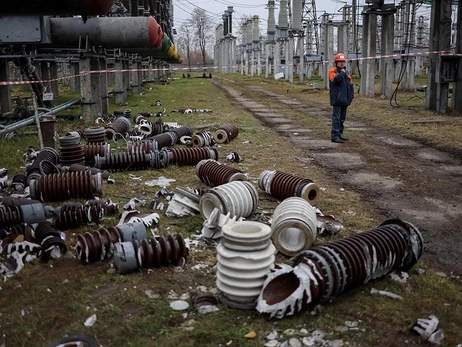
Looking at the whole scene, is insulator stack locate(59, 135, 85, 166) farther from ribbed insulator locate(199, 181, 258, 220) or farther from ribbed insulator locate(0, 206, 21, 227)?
ribbed insulator locate(199, 181, 258, 220)

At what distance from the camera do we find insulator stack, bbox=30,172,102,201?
598 cm

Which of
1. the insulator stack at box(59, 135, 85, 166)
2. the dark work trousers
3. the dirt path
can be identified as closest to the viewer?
the dirt path

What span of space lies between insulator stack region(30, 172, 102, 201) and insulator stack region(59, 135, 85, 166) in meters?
1.43

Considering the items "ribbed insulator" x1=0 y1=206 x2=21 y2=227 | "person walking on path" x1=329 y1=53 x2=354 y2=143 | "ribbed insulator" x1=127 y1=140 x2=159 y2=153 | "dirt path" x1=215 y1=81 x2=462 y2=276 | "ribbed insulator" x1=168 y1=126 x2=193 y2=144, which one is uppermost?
"person walking on path" x1=329 y1=53 x2=354 y2=143

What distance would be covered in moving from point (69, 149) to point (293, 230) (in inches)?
169

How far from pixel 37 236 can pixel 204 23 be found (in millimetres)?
85096

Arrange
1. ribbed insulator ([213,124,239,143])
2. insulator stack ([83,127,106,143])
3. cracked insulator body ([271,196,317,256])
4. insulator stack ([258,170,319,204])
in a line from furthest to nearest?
ribbed insulator ([213,124,239,143]) < insulator stack ([83,127,106,143]) < insulator stack ([258,170,319,204]) < cracked insulator body ([271,196,317,256])

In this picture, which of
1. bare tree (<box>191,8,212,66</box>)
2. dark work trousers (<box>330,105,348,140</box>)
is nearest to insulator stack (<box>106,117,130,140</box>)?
dark work trousers (<box>330,105,348,140</box>)

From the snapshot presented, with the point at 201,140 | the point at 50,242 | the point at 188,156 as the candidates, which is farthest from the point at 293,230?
the point at 201,140

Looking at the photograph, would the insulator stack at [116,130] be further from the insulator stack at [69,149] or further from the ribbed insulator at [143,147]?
the insulator stack at [69,149]

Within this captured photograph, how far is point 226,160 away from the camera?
335 inches

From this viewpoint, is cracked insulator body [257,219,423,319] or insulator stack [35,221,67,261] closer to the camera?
cracked insulator body [257,219,423,319]

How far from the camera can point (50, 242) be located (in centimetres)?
444

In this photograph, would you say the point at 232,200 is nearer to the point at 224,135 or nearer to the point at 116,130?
the point at 224,135
